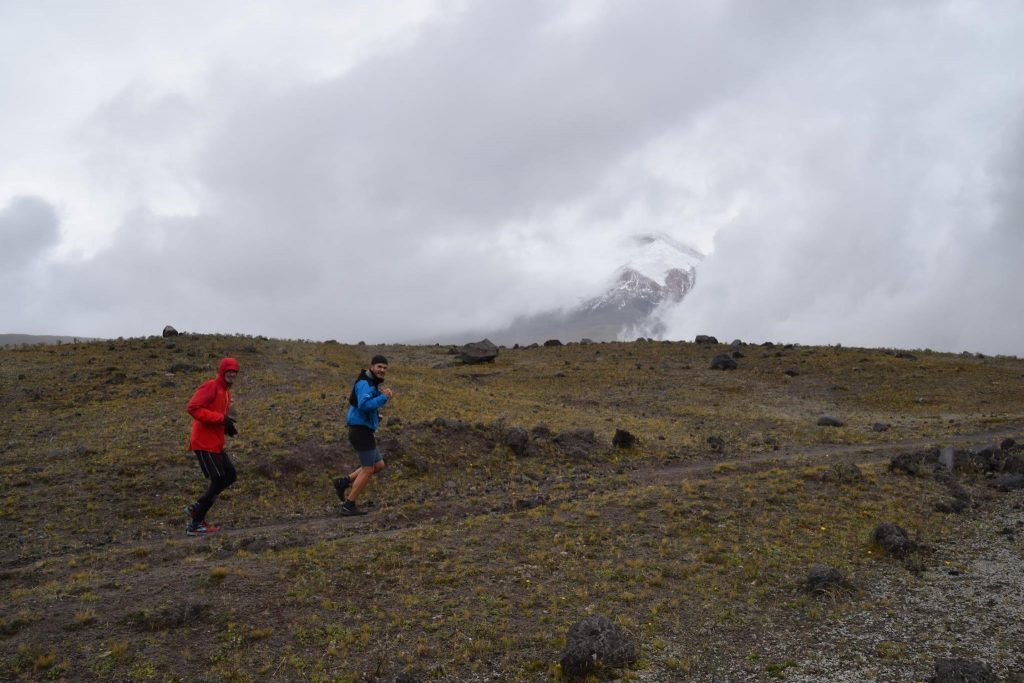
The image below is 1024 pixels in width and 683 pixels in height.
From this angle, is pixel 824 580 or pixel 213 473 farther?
pixel 213 473

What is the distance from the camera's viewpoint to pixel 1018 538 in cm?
1226

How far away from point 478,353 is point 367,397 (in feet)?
117

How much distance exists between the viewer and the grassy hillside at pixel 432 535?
7.77 meters

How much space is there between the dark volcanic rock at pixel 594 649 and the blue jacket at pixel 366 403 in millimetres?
6373

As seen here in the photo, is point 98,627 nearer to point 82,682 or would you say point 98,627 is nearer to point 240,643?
point 82,682

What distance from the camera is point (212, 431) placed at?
11930 mm

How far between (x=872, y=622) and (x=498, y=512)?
7.21 meters

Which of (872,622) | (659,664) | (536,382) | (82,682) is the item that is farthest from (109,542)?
(536,382)

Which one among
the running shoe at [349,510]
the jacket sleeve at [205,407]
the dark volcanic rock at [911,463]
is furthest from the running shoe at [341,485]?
the dark volcanic rock at [911,463]

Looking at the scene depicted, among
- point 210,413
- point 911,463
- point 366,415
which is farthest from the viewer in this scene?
point 911,463

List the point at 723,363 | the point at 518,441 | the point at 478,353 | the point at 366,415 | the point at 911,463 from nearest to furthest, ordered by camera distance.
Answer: the point at 366,415
the point at 911,463
the point at 518,441
the point at 723,363
the point at 478,353

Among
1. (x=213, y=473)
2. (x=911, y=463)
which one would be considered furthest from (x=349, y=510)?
(x=911, y=463)

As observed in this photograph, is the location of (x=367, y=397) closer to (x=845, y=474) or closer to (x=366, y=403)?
(x=366, y=403)

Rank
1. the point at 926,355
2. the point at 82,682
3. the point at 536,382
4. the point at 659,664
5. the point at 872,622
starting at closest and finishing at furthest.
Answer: the point at 82,682 → the point at 659,664 → the point at 872,622 → the point at 536,382 → the point at 926,355
